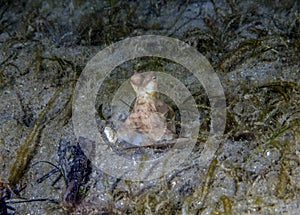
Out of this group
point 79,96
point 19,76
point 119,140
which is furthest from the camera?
point 19,76

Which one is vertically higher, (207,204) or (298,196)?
(298,196)

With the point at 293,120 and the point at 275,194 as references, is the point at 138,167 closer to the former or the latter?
the point at 275,194

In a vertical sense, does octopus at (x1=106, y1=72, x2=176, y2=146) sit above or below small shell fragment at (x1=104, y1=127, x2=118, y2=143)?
above

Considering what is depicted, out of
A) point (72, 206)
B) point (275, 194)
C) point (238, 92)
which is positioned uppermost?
point (238, 92)

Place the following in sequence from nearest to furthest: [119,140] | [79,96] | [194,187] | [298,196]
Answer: [298,196], [194,187], [119,140], [79,96]

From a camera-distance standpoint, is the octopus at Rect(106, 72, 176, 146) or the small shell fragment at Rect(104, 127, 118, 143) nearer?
the octopus at Rect(106, 72, 176, 146)

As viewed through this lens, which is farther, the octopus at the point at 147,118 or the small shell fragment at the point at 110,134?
the small shell fragment at the point at 110,134

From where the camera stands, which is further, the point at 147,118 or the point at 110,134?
the point at 110,134

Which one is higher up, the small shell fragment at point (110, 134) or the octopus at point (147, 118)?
the octopus at point (147, 118)

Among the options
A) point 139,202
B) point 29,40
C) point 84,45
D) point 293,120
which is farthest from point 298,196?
point 29,40

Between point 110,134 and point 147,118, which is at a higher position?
point 147,118

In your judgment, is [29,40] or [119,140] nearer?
[119,140]
